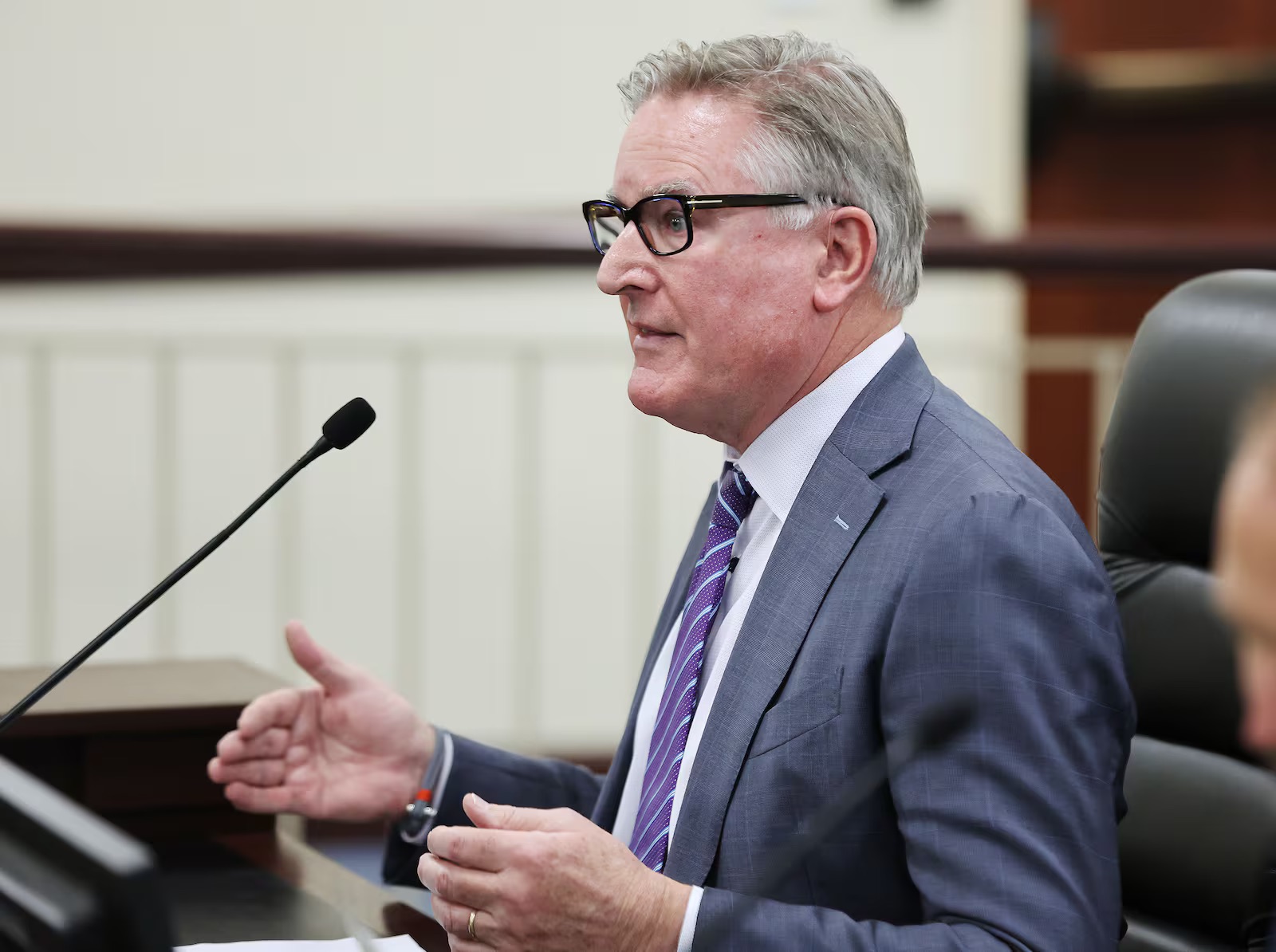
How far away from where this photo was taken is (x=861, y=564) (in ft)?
3.54

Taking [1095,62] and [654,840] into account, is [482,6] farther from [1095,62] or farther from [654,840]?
[654,840]

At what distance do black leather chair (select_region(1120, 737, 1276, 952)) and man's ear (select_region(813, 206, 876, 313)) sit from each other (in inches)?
16.1

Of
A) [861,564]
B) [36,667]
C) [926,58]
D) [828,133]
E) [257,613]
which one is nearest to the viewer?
[861,564]

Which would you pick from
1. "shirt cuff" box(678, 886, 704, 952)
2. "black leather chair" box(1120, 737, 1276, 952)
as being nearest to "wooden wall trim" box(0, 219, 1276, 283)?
"black leather chair" box(1120, 737, 1276, 952)

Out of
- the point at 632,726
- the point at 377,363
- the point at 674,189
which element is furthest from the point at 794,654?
the point at 377,363

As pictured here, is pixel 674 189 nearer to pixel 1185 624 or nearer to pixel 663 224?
pixel 663 224

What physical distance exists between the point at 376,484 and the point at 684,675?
7.11 ft

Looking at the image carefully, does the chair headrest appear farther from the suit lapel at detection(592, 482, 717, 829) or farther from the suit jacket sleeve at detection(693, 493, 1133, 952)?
the suit lapel at detection(592, 482, 717, 829)

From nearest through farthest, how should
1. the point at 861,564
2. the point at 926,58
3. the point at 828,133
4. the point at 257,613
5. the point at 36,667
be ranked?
the point at 861,564 < the point at 828,133 < the point at 36,667 < the point at 257,613 < the point at 926,58

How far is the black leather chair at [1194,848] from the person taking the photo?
1.13 meters

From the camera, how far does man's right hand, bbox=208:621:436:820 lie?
1.31 metres

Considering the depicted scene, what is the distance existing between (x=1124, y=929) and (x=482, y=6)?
2725 mm

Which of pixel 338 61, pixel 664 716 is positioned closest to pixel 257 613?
pixel 338 61

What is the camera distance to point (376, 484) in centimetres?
327
